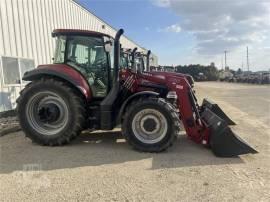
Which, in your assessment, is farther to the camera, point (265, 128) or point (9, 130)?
point (265, 128)

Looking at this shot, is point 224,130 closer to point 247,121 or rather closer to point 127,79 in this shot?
point 127,79

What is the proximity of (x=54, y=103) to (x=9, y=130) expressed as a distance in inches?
Answer: 75.1

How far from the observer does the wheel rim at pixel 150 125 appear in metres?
6.64

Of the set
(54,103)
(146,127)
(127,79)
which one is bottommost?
(146,127)

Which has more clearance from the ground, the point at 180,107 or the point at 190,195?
the point at 180,107

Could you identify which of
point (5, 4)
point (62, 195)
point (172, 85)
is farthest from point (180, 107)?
point (5, 4)

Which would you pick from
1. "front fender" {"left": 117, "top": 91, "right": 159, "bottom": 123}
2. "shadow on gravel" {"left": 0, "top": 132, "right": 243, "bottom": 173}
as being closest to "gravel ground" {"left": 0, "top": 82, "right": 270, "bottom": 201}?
"shadow on gravel" {"left": 0, "top": 132, "right": 243, "bottom": 173}

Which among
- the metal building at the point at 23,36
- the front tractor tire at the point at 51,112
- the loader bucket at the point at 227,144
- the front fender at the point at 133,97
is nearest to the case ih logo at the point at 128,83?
the front fender at the point at 133,97

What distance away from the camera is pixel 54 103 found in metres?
7.33

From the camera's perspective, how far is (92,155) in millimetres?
6402

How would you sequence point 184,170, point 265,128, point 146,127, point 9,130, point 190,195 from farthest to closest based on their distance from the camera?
point 265,128, point 9,130, point 146,127, point 184,170, point 190,195

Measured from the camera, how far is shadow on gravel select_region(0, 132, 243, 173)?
5.84 metres

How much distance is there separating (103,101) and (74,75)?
2.76ft

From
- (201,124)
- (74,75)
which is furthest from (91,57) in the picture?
(201,124)
